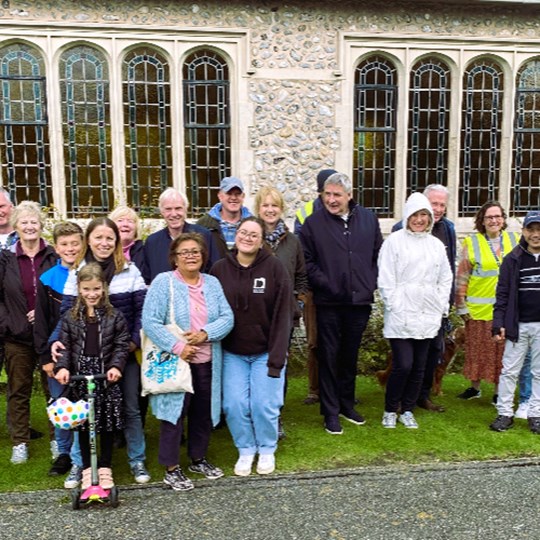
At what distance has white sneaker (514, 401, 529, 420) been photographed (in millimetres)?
5109

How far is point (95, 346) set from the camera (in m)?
3.61

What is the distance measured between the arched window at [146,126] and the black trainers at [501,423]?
5.18 metres

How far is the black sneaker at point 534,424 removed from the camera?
477 cm

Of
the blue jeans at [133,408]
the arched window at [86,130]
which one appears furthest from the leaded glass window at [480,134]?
the blue jeans at [133,408]

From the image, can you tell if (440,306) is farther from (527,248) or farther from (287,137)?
(287,137)

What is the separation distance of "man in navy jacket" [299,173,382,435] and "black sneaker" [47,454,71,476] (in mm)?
2053

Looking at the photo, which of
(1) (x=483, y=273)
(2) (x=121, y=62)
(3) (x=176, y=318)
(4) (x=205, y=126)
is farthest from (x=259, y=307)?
(2) (x=121, y=62)

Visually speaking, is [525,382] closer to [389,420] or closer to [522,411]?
[522,411]

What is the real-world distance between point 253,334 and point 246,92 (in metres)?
4.72

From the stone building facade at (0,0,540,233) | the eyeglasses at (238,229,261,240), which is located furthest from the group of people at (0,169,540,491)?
the stone building facade at (0,0,540,233)

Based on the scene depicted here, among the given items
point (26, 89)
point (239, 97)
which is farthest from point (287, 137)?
A: point (26, 89)

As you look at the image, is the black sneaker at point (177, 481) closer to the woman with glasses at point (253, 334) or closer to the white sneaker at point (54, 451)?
the woman with glasses at point (253, 334)

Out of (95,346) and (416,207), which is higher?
(416,207)

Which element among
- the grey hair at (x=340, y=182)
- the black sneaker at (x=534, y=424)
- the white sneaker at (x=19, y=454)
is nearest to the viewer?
the white sneaker at (x=19, y=454)
